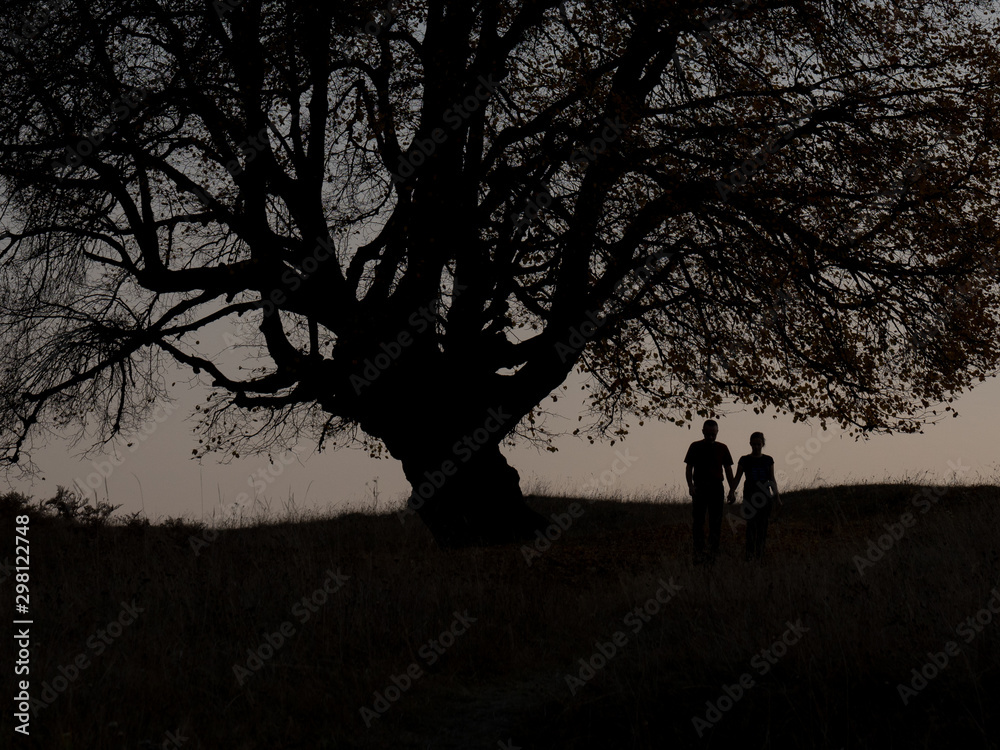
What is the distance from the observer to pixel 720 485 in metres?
12.5

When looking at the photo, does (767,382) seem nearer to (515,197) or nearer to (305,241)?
(515,197)

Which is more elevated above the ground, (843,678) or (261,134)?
(261,134)

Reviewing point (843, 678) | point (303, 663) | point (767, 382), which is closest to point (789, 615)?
point (843, 678)

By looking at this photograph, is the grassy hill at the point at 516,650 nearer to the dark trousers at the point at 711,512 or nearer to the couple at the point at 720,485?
the couple at the point at 720,485

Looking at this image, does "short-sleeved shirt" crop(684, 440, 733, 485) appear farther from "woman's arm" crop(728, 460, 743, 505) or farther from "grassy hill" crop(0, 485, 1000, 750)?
"grassy hill" crop(0, 485, 1000, 750)

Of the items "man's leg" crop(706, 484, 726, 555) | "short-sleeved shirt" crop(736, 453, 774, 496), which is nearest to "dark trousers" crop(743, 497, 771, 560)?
"short-sleeved shirt" crop(736, 453, 774, 496)

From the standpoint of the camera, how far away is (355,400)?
572 inches

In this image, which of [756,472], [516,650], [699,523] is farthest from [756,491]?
[516,650]

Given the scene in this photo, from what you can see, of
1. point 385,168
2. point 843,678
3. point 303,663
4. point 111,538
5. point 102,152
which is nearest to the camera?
point 843,678

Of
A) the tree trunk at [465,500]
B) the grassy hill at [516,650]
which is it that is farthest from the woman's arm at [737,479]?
the tree trunk at [465,500]

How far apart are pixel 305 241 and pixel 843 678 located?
10.1m

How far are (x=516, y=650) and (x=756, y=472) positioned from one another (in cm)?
Answer: 527

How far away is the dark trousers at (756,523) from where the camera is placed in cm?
1212

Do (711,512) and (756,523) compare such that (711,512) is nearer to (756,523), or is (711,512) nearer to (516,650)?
(756,523)
